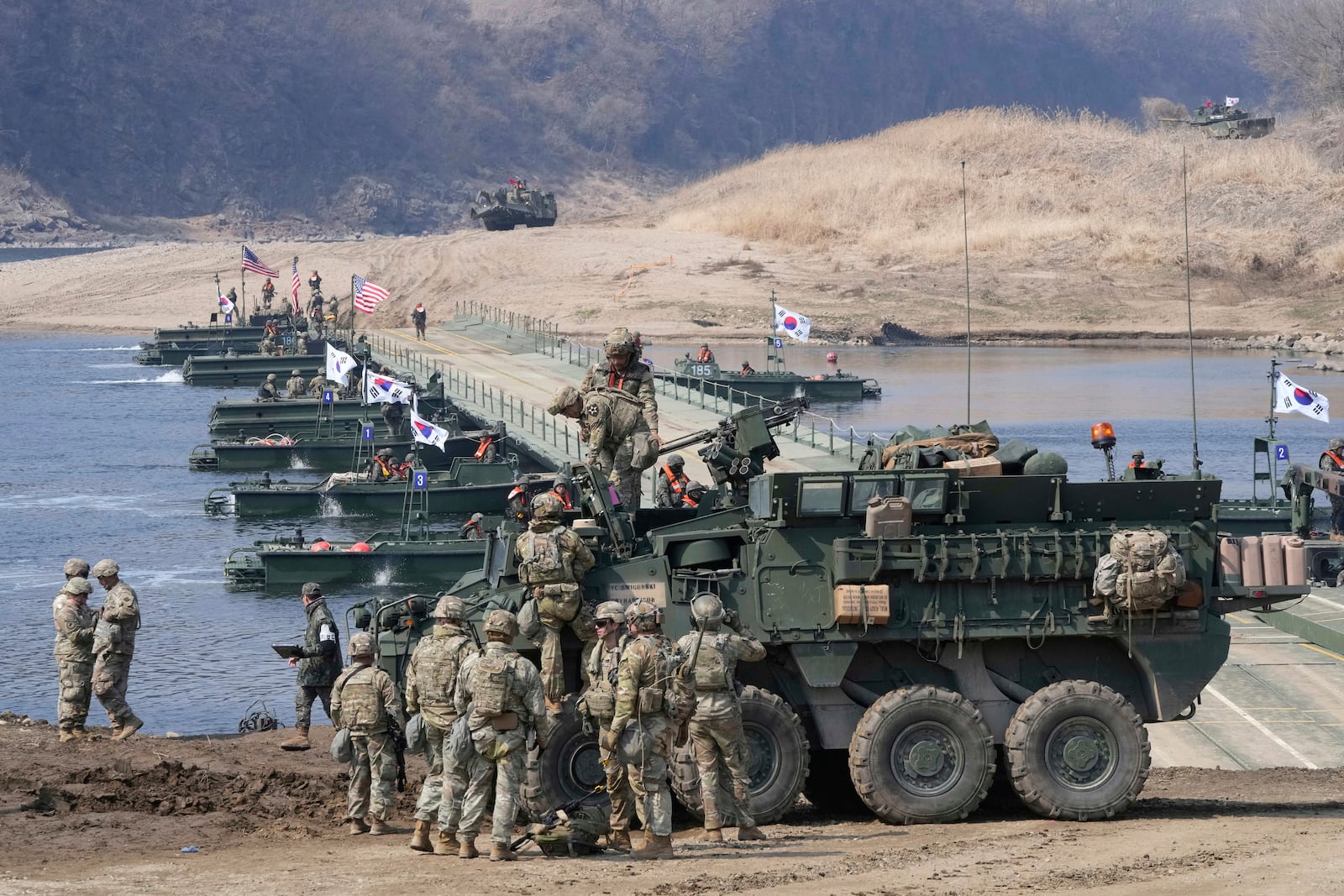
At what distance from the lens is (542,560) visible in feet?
51.8

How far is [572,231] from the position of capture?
104m

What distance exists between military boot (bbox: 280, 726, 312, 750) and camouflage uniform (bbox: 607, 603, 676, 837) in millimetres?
5538

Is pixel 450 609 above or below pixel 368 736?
above

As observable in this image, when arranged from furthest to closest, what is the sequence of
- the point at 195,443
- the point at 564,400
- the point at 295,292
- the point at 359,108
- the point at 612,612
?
the point at 359,108 < the point at 295,292 < the point at 195,443 < the point at 564,400 < the point at 612,612

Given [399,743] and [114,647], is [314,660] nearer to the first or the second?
[114,647]

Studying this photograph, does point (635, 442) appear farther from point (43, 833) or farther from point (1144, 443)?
point (1144, 443)

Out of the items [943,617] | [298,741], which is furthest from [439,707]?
[298,741]

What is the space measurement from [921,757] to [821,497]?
7.37ft

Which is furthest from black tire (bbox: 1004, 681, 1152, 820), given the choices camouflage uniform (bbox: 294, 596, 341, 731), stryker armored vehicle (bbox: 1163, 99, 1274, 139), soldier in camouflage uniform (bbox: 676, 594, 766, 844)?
stryker armored vehicle (bbox: 1163, 99, 1274, 139)

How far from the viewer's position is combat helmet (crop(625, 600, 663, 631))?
14.5 meters

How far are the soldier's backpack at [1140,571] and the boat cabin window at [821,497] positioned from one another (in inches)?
86.1

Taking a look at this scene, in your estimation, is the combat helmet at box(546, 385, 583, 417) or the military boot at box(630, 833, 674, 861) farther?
the combat helmet at box(546, 385, 583, 417)

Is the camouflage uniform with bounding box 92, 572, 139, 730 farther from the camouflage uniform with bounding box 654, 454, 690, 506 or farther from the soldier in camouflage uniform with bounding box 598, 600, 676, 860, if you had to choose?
the soldier in camouflage uniform with bounding box 598, 600, 676, 860

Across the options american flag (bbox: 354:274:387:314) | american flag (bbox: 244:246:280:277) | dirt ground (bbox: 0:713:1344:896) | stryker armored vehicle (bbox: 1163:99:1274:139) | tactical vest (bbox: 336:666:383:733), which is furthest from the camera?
stryker armored vehicle (bbox: 1163:99:1274:139)
